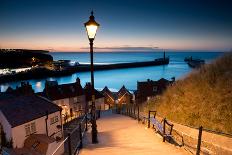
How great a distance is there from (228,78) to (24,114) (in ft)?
67.7

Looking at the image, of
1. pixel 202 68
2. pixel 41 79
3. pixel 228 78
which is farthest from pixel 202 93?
pixel 41 79

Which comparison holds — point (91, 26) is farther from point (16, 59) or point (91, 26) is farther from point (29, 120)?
point (16, 59)

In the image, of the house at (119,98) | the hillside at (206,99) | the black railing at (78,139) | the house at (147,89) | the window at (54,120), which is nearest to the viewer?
the black railing at (78,139)

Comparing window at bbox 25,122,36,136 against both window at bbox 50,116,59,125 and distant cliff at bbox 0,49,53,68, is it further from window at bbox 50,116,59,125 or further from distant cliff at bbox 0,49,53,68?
distant cliff at bbox 0,49,53,68

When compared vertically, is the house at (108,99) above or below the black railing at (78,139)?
below

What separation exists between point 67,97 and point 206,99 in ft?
119

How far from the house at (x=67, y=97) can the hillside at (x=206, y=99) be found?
31.6 m

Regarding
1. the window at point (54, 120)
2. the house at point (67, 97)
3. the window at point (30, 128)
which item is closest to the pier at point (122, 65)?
the house at point (67, 97)

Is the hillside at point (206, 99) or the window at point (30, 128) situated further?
the window at point (30, 128)

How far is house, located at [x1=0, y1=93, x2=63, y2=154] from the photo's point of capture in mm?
22812

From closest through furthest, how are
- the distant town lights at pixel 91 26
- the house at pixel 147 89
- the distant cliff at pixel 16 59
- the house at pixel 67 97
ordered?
the distant town lights at pixel 91 26, the house at pixel 67 97, the house at pixel 147 89, the distant cliff at pixel 16 59

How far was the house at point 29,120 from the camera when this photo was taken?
22812mm

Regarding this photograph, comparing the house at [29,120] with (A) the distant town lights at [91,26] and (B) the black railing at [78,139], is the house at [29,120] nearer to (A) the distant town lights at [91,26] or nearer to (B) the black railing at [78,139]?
(B) the black railing at [78,139]

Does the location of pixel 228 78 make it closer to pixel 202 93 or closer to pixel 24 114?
pixel 202 93
